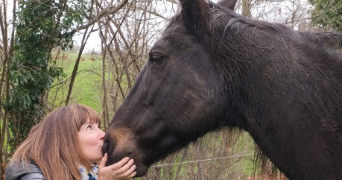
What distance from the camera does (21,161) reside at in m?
2.43

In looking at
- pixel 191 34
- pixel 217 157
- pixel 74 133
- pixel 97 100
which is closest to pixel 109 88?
pixel 97 100

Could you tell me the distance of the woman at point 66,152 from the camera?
2.45 metres

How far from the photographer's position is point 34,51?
5.32m

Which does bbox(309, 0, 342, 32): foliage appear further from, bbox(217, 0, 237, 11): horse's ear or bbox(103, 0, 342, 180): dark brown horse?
bbox(103, 0, 342, 180): dark brown horse

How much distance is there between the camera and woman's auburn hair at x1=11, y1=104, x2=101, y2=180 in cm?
250

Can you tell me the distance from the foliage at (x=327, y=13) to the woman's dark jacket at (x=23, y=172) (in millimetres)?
6238

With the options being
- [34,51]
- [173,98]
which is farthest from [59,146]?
[34,51]

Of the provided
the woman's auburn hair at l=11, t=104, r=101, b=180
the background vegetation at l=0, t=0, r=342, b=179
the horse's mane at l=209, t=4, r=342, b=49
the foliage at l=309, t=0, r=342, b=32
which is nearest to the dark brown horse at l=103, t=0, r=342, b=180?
the horse's mane at l=209, t=4, r=342, b=49

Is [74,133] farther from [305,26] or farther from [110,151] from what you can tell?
[305,26]

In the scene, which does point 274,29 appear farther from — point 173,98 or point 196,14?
point 173,98

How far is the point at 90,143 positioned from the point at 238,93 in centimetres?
118

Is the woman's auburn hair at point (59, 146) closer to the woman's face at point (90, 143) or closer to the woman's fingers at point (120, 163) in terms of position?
the woman's face at point (90, 143)

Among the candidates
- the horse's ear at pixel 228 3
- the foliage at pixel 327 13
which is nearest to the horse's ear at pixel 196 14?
the horse's ear at pixel 228 3

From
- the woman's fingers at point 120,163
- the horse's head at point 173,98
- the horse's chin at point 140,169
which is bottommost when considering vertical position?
the horse's chin at point 140,169
